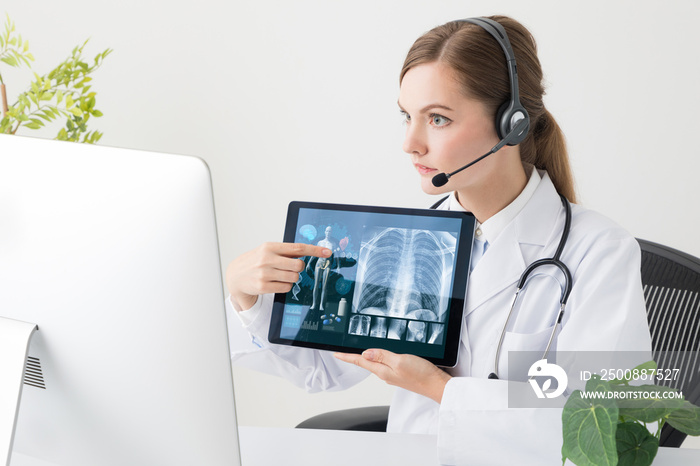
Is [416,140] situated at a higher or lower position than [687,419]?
higher

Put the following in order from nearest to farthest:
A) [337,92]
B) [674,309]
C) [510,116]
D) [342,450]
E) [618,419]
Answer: [618,419] < [342,450] < [510,116] < [674,309] < [337,92]

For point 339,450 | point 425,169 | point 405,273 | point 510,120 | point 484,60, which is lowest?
point 339,450

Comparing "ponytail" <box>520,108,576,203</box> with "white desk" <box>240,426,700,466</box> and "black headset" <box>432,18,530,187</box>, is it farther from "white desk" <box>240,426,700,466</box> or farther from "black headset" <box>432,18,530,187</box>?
"white desk" <box>240,426,700,466</box>

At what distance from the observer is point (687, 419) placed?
776 mm

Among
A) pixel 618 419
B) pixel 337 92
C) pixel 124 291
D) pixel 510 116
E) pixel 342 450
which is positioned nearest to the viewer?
pixel 124 291

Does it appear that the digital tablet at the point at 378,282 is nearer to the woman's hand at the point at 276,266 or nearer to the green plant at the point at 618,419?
the woman's hand at the point at 276,266

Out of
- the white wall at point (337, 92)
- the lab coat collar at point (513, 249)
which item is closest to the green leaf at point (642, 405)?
the lab coat collar at point (513, 249)

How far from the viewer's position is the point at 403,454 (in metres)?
1.00

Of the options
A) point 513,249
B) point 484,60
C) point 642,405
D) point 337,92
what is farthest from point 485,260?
point 337,92

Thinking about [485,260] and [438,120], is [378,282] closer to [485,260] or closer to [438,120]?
[485,260]

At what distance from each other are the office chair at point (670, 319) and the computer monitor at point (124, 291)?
24.5 inches

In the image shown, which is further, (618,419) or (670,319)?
(670,319)

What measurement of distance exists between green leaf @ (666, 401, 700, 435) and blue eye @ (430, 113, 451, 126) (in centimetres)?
→ 63

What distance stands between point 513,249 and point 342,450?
0.52 metres
